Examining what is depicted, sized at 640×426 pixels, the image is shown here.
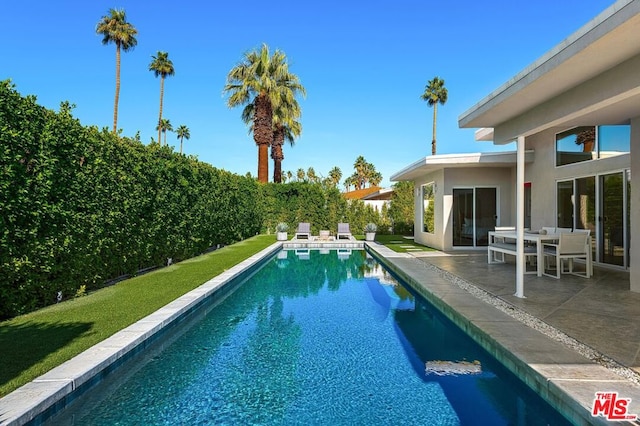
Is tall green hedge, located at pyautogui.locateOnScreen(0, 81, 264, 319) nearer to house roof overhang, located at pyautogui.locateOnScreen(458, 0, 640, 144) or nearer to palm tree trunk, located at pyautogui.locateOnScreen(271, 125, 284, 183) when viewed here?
house roof overhang, located at pyautogui.locateOnScreen(458, 0, 640, 144)

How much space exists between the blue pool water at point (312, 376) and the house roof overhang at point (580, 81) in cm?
369

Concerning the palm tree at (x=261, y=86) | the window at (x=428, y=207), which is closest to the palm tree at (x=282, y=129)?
the palm tree at (x=261, y=86)

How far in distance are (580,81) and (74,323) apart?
7.84 meters

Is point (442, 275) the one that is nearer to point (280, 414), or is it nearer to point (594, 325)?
point (594, 325)

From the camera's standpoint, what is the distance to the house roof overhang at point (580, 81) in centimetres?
404

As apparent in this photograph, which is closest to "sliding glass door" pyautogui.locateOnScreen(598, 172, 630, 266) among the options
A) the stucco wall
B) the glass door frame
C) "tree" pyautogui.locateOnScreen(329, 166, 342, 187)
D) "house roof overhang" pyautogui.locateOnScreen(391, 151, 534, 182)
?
"house roof overhang" pyautogui.locateOnScreen(391, 151, 534, 182)

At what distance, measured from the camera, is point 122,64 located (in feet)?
104

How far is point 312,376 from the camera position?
433 cm

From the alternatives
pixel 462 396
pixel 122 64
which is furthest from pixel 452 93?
pixel 462 396

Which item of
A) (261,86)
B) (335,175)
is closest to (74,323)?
(261,86)

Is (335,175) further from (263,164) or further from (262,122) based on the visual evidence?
(262,122)

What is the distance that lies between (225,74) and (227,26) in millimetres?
6362

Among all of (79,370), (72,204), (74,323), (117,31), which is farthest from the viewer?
(117,31)

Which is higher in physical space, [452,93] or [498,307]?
[452,93]
